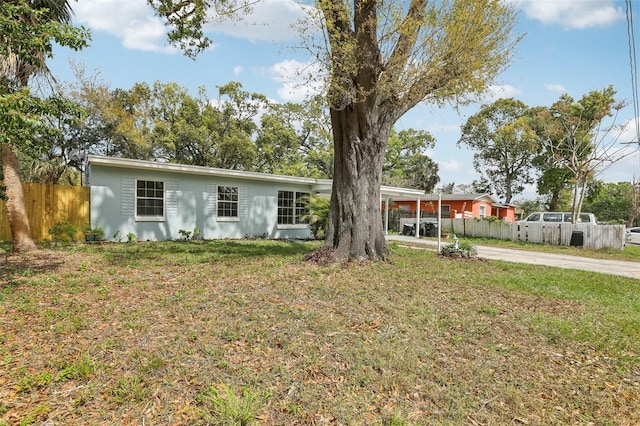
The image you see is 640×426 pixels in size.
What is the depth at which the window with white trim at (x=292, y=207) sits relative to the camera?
1627 centimetres

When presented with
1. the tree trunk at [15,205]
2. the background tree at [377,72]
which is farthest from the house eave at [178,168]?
the background tree at [377,72]

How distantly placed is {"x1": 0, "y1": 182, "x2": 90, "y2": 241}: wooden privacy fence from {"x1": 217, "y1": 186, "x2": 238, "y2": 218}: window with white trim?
4.47 meters

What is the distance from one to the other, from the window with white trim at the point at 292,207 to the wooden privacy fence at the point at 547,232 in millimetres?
9786

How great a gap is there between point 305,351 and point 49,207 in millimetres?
11329

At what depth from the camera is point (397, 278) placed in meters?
6.60

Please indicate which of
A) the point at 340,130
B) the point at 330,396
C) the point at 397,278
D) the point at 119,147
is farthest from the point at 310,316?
the point at 119,147

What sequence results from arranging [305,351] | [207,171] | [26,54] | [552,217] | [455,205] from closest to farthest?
1. [305,351]
2. [26,54]
3. [207,171]
4. [552,217]
5. [455,205]

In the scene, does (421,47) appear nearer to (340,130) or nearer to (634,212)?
(340,130)

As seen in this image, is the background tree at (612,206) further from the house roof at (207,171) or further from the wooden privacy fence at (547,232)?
the house roof at (207,171)

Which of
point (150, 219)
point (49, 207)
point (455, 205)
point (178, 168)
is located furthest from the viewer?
point (455, 205)

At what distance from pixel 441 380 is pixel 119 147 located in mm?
23716

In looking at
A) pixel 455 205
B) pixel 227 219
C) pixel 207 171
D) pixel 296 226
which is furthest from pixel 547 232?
pixel 207 171

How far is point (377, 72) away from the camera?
738 centimetres

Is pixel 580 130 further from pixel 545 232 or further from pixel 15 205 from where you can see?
pixel 15 205
